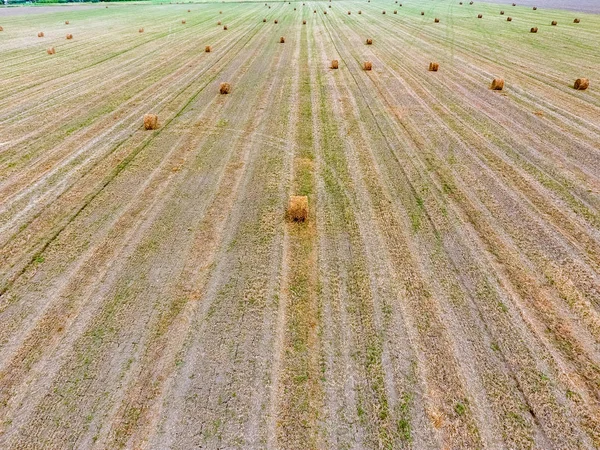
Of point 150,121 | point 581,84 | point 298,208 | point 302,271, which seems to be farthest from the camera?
point 581,84

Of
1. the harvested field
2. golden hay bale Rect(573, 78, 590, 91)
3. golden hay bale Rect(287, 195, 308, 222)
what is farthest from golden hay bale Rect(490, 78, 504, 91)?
golden hay bale Rect(287, 195, 308, 222)

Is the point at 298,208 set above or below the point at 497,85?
below

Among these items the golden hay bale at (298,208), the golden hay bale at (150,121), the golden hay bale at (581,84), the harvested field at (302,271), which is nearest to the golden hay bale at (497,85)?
the harvested field at (302,271)

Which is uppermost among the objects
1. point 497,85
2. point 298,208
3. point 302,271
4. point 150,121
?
point 497,85

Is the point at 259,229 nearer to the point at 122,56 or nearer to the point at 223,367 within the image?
the point at 223,367

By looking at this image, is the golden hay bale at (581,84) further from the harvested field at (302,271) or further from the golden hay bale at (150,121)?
the golden hay bale at (150,121)

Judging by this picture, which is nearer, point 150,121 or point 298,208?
point 298,208

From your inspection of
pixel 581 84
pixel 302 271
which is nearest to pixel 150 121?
pixel 302 271

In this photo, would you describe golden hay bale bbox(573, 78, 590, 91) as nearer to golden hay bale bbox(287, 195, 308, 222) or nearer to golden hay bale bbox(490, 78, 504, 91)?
golden hay bale bbox(490, 78, 504, 91)

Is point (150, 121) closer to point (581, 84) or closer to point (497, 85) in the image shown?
point (497, 85)
